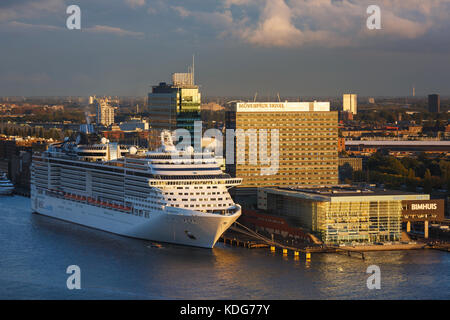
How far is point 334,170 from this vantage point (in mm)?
44219

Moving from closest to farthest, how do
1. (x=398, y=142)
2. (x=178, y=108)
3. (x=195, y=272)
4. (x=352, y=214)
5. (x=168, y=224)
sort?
(x=195, y=272)
(x=168, y=224)
(x=352, y=214)
(x=178, y=108)
(x=398, y=142)

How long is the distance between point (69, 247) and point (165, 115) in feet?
73.4

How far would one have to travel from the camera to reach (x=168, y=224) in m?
33.6

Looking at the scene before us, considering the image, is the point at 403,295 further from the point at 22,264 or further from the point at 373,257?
the point at 22,264

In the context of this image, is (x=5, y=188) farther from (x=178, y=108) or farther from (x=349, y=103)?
(x=349, y=103)

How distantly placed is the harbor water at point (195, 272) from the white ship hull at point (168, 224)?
0.39 meters

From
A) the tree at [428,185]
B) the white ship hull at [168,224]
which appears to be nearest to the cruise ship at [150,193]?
the white ship hull at [168,224]

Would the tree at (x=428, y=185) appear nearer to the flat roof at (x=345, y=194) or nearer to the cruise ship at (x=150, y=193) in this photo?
the flat roof at (x=345, y=194)

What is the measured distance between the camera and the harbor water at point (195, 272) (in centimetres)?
2617

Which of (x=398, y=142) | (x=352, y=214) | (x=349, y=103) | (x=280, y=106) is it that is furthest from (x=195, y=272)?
(x=349, y=103)

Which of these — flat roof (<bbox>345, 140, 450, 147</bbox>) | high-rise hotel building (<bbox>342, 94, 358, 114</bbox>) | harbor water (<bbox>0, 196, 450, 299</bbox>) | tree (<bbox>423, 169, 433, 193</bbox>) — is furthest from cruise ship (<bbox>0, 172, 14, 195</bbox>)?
high-rise hotel building (<bbox>342, 94, 358, 114</bbox>)

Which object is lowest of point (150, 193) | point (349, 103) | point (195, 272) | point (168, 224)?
point (195, 272)

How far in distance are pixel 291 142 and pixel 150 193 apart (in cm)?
1116

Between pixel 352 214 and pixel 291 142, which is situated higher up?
pixel 291 142
